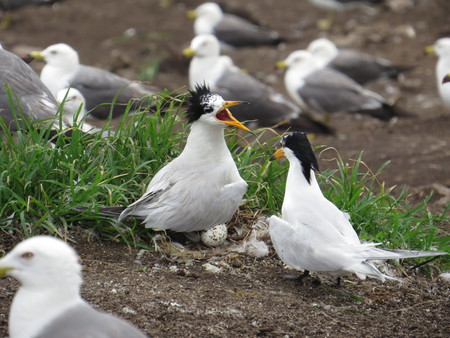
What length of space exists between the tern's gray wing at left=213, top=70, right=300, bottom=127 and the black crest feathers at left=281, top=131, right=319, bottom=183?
4352 millimetres

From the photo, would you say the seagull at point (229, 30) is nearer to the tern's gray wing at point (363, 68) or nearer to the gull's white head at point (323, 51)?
the gull's white head at point (323, 51)

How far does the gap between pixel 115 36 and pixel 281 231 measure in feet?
29.3

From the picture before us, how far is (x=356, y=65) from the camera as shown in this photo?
1110 centimetres

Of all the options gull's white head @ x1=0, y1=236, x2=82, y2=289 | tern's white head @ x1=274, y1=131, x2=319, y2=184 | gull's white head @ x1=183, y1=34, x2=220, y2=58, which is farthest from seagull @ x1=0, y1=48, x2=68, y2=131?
gull's white head @ x1=183, y1=34, x2=220, y2=58

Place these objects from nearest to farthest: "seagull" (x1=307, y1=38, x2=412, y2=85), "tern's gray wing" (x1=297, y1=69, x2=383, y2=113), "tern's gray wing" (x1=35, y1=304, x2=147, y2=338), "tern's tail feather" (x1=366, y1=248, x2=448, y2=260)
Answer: "tern's gray wing" (x1=35, y1=304, x2=147, y2=338) → "tern's tail feather" (x1=366, y1=248, x2=448, y2=260) → "tern's gray wing" (x1=297, y1=69, x2=383, y2=113) → "seagull" (x1=307, y1=38, x2=412, y2=85)

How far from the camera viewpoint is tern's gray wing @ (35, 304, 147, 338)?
2.91 m

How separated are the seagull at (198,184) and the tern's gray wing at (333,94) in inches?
208

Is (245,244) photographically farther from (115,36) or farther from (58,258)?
(115,36)

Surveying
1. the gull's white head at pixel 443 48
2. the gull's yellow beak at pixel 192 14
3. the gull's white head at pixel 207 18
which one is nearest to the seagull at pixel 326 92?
the gull's white head at pixel 443 48

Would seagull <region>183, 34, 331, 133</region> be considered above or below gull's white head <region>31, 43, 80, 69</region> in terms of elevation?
below

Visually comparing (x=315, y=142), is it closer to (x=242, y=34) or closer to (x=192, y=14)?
(x=242, y=34)

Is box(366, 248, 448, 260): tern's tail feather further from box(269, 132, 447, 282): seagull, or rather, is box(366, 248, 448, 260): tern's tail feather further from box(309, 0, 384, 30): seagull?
box(309, 0, 384, 30): seagull

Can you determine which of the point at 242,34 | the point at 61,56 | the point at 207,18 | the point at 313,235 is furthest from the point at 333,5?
the point at 313,235

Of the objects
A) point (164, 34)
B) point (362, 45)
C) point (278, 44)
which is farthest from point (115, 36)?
point (362, 45)
